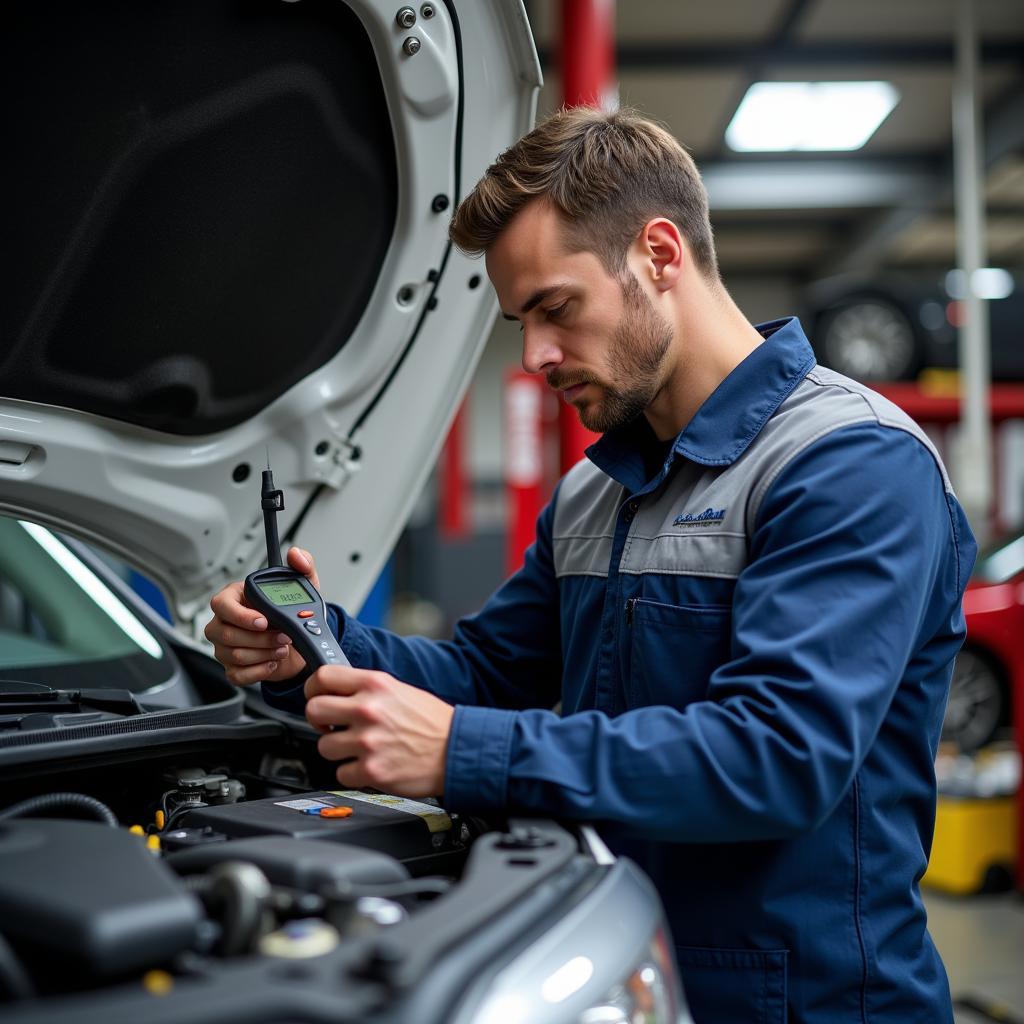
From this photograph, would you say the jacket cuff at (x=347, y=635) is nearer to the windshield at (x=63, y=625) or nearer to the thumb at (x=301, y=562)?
the thumb at (x=301, y=562)

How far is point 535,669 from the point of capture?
1.61 m

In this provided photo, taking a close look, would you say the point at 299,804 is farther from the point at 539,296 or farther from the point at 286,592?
the point at 539,296

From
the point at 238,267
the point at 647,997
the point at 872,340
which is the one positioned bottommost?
the point at 647,997

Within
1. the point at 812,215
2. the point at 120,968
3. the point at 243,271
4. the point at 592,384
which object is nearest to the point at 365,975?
the point at 120,968

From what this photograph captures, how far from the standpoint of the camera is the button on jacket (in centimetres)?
102

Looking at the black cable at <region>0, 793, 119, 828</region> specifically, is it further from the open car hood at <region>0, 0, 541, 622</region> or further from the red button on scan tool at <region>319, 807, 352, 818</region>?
the open car hood at <region>0, 0, 541, 622</region>

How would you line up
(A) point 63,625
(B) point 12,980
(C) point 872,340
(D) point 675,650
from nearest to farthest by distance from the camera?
(B) point 12,980 → (D) point 675,650 → (A) point 63,625 → (C) point 872,340

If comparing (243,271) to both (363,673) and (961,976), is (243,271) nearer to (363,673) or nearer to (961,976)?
(363,673)

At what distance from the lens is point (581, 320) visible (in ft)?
4.33

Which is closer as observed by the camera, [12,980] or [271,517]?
[12,980]

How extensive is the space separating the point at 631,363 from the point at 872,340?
5587 millimetres

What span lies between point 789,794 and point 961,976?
2.40 meters

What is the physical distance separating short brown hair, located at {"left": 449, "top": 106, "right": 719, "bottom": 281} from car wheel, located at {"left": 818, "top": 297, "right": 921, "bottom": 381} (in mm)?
5330

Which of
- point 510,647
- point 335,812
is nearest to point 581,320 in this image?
point 510,647
